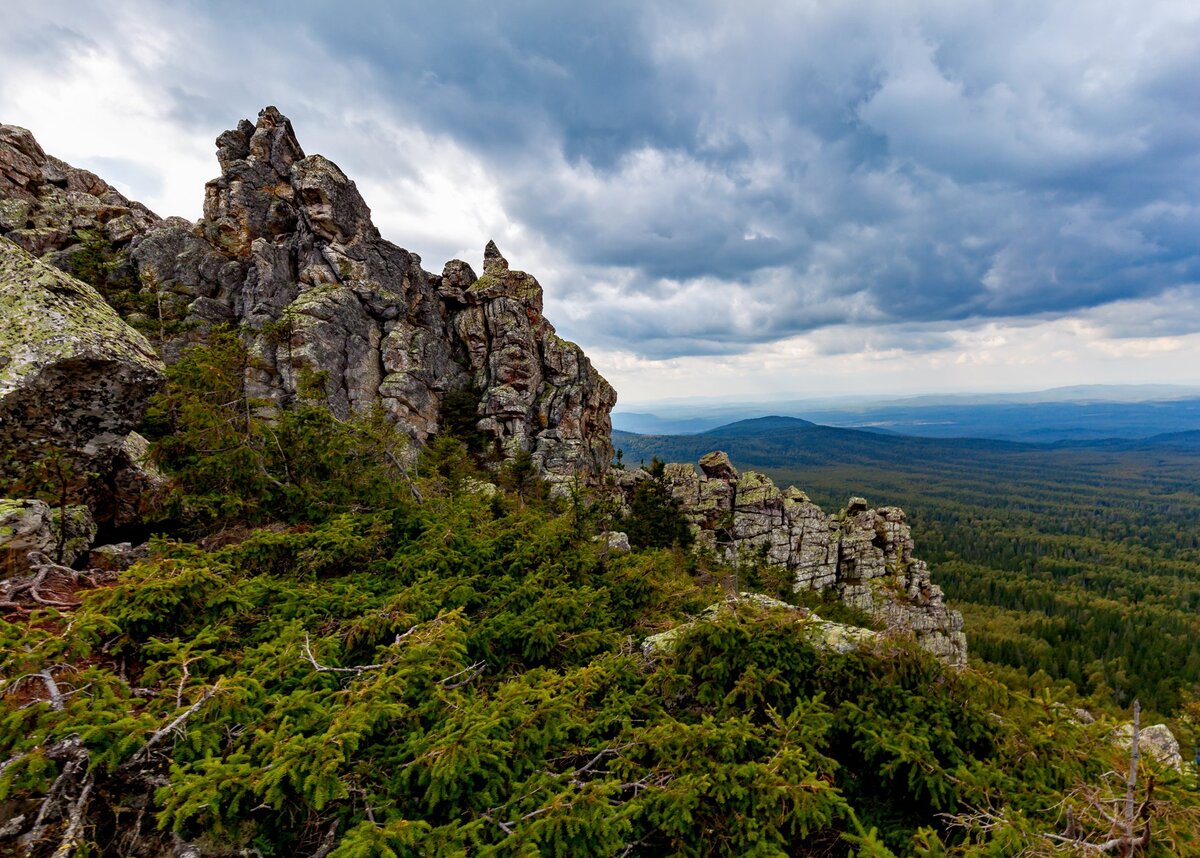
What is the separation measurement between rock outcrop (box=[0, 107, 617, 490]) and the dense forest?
1388 inches

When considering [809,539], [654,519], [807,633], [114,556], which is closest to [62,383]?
[114,556]

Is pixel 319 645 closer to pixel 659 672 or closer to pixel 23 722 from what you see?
pixel 23 722

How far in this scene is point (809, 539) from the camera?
61719 mm

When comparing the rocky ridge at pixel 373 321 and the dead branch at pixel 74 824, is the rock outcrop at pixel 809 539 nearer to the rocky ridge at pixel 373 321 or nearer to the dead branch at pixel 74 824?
the rocky ridge at pixel 373 321

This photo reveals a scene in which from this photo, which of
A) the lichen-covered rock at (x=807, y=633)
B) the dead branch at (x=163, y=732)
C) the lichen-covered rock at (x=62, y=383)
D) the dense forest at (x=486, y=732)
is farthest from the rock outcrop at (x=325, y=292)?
the dead branch at (x=163, y=732)

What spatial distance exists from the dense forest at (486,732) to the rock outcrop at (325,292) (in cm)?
3526

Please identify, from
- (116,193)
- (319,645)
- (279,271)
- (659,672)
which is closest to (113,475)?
(319,645)

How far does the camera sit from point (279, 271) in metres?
51.8

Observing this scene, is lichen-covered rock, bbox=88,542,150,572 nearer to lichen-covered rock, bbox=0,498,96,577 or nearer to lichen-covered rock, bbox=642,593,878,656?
lichen-covered rock, bbox=0,498,96,577

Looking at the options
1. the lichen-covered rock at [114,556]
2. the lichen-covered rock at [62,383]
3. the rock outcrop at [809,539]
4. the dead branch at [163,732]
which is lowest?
the rock outcrop at [809,539]

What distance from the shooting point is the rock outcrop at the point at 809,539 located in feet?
188

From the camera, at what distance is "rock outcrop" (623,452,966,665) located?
57.3 meters

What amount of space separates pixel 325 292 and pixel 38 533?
1916 inches

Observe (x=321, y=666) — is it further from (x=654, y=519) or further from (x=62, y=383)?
(x=654, y=519)
